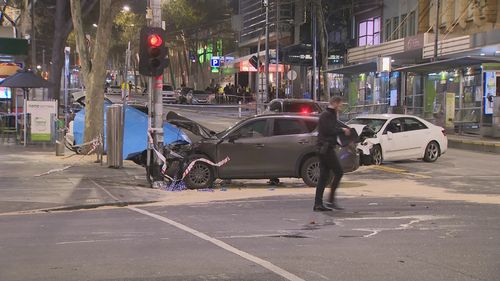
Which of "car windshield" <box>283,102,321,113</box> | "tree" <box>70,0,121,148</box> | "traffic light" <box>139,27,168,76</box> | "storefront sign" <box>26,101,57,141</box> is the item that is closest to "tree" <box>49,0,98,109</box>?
"storefront sign" <box>26,101,57,141</box>

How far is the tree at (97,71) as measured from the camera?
1792 centimetres

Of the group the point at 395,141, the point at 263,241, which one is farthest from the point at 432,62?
the point at 263,241

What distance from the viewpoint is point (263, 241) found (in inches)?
305

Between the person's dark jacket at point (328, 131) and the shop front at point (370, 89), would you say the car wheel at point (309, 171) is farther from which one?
the shop front at point (370, 89)

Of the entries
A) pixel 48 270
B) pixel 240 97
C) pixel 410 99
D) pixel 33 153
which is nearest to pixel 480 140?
pixel 410 99

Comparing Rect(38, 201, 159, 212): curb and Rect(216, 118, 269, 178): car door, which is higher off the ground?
Rect(216, 118, 269, 178): car door

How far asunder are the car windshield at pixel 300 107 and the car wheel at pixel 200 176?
12.0m

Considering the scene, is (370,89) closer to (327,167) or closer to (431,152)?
(431,152)

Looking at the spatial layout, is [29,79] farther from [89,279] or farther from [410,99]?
[410,99]

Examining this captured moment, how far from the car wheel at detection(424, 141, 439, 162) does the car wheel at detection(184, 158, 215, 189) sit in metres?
7.90

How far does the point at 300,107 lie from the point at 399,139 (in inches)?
323

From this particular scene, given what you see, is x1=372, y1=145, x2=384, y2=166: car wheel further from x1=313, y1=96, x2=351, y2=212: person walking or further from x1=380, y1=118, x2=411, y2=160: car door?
x1=313, y1=96, x2=351, y2=212: person walking

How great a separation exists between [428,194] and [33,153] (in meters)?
13.4

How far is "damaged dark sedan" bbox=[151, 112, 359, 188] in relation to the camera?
526 inches
